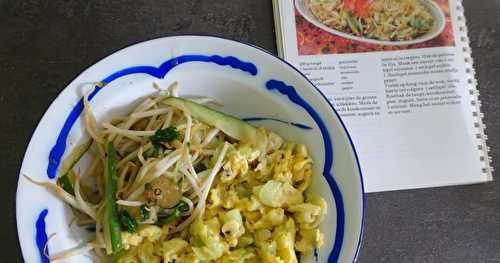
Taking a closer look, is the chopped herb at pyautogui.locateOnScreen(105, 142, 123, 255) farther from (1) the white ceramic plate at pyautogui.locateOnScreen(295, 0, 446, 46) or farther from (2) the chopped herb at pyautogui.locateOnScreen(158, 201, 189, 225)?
(1) the white ceramic plate at pyautogui.locateOnScreen(295, 0, 446, 46)

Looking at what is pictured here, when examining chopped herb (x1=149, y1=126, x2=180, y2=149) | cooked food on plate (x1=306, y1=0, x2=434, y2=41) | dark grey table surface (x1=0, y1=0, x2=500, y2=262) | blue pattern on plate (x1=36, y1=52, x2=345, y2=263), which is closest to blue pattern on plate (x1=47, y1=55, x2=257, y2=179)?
blue pattern on plate (x1=36, y1=52, x2=345, y2=263)

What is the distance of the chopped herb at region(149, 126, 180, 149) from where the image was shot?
2.89 ft

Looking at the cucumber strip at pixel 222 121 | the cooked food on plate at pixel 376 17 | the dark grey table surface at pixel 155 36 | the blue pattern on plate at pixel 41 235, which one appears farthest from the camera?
the cooked food on plate at pixel 376 17

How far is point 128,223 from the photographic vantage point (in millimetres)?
841

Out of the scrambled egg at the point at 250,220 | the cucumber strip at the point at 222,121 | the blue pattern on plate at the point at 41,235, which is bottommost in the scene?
the scrambled egg at the point at 250,220

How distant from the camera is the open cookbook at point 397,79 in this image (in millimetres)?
1116

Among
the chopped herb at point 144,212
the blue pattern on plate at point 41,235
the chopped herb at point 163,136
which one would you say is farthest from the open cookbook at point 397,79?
the blue pattern on plate at point 41,235

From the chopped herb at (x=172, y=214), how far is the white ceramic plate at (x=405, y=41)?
56 cm

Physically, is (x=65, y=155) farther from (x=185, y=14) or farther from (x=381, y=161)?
(x=381, y=161)

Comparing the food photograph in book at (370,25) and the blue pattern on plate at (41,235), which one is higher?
the food photograph in book at (370,25)

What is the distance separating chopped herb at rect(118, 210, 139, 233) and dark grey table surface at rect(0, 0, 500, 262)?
1.07 ft

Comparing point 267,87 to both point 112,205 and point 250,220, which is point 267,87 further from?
point 112,205

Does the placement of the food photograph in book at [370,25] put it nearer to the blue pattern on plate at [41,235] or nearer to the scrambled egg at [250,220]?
the scrambled egg at [250,220]

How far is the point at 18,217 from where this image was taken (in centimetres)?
79
